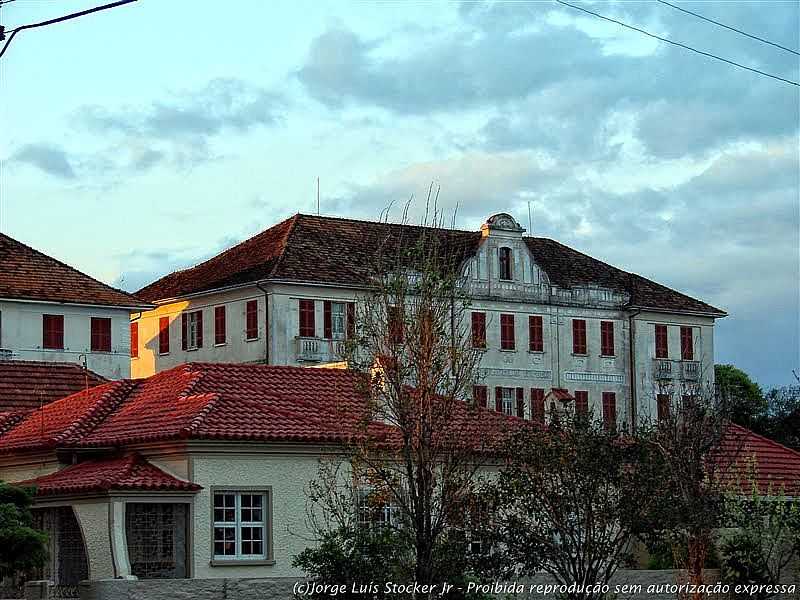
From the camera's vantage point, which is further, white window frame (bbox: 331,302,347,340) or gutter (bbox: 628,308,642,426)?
gutter (bbox: 628,308,642,426)

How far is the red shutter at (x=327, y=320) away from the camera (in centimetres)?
6191

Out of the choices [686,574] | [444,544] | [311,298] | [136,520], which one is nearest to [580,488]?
[444,544]

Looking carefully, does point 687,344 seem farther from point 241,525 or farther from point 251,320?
point 241,525

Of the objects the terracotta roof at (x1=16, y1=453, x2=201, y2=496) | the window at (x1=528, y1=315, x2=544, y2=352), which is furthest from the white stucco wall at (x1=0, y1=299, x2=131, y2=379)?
the terracotta roof at (x1=16, y1=453, x2=201, y2=496)

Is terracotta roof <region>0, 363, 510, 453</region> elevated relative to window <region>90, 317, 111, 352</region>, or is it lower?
lower

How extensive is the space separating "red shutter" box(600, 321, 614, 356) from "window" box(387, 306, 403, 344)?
5082 centimetres

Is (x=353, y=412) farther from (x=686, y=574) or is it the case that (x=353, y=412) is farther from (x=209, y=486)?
(x=686, y=574)

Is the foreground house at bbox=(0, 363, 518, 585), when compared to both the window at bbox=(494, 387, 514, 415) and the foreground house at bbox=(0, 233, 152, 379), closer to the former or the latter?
the foreground house at bbox=(0, 233, 152, 379)

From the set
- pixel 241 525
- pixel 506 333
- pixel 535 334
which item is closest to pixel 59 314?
pixel 506 333

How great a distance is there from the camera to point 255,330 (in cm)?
6166

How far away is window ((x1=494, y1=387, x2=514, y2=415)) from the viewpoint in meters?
65.2

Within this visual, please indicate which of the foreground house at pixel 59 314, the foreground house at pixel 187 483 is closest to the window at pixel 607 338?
the foreground house at pixel 59 314

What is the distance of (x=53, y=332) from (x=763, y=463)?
30120 mm

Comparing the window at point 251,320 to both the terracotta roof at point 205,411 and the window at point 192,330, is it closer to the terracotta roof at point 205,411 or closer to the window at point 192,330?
the window at point 192,330
